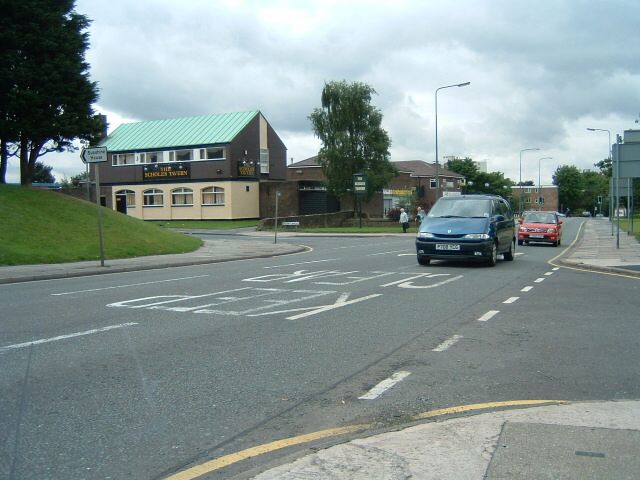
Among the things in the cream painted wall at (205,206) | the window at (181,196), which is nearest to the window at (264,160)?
the cream painted wall at (205,206)

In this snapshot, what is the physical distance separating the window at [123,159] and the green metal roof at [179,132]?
53 centimetres

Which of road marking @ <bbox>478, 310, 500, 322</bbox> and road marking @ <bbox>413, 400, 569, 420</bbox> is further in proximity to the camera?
road marking @ <bbox>478, 310, 500, 322</bbox>

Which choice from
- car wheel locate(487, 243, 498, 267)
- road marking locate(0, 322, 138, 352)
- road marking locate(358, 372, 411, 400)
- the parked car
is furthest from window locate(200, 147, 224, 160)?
road marking locate(358, 372, 411, 400)

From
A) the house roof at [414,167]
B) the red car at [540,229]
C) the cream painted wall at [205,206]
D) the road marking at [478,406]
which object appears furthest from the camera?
the house roof at [414,167]

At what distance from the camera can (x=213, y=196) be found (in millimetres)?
60438

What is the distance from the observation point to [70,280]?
15.7 metres

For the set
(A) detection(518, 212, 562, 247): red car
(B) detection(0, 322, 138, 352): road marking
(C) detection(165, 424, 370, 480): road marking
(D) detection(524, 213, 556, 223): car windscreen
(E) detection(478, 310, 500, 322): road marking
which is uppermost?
(D) detection(524, 213, 556, 223): car windscreen

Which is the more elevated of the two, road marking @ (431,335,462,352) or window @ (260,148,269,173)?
window @ (260,148,269,173)

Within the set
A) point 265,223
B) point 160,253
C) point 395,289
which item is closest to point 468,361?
point 395,289

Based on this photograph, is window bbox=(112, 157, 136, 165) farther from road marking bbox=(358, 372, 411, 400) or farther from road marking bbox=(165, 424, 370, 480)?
road marking bbox=(165, 424, 370, 480)

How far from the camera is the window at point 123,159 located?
65.0 meters

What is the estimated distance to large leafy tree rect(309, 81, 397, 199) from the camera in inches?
2486

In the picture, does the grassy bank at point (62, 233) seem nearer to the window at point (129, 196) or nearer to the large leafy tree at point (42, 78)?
the large leafy tree at point (42, 78)

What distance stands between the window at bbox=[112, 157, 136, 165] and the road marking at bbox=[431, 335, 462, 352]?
61.3 meters
